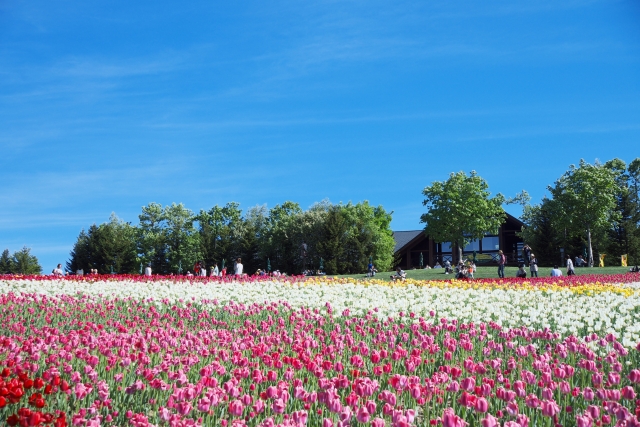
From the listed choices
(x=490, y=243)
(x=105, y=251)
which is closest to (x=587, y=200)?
(x=490, y=243)

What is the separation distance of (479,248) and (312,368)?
7606cm

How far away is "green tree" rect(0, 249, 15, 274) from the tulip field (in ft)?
288

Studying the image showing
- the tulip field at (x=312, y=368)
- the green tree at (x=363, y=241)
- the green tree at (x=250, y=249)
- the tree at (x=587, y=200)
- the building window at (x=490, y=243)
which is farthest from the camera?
the building window at (x=490, y=243)

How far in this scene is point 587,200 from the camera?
60594 mm

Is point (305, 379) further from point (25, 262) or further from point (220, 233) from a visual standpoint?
point (25, 262)

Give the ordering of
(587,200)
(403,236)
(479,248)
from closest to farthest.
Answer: (587,200) → (479,248) → (403,236)

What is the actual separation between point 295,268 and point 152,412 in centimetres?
6837

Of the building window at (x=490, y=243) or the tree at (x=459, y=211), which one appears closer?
the tree at (x=459, y=211)

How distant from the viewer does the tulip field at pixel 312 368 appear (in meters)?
5.18

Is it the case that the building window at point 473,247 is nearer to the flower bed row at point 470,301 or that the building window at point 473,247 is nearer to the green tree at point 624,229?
the green tree at point 624,229

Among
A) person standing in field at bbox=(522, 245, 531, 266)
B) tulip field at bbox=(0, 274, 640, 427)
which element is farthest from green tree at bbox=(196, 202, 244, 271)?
tulip field at bbox=(0, 274, 640, 427)

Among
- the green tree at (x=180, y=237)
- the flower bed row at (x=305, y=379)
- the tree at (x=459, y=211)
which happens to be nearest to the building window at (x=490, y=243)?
the tree at (x=459, y=211)

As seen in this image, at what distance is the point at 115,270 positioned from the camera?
79.6m

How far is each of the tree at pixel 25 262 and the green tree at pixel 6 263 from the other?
572mm
